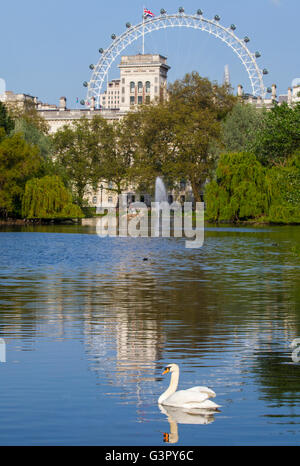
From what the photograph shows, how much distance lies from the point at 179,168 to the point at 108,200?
214 feet

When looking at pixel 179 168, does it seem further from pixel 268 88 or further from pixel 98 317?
pixel 98 317

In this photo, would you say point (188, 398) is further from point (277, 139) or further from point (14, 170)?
point (14, 170)

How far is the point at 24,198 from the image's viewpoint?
92.6 metres

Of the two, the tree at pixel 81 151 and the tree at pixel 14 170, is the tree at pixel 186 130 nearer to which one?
the tree at pixel 81 151

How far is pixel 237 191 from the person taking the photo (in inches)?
3327

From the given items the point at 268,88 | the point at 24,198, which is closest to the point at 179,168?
the point at 24,198

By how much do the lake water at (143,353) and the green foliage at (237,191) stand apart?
49.1m

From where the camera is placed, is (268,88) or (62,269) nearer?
(62,269)

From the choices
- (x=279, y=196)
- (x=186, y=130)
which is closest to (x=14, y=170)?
(x=279, y=196)

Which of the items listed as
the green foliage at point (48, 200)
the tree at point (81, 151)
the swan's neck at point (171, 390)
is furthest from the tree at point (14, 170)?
the swan's neck at point (171, 390)

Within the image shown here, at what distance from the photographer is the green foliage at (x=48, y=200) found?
303 feet

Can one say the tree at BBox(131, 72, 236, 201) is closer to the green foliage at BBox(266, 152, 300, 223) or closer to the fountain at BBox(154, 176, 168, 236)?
the fountain at BBox(154, 176, 168, 236)

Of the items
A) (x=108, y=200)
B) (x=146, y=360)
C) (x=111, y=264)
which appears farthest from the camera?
(x=108, y=200)
